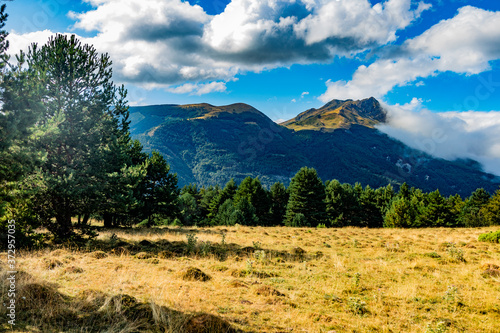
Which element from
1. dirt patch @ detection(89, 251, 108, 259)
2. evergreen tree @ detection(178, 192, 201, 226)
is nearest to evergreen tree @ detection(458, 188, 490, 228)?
evergreen tree @ detection(178, 192, 201, 226)

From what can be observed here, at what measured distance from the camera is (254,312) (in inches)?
240

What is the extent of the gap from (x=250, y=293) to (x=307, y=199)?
1719 inches

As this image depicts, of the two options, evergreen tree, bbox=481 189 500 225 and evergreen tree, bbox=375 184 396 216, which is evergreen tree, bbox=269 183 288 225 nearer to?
evergreen tree, bbox=375 184 396 216

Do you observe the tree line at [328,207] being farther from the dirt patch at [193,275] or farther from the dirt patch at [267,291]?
the dirt patch at [267,291]

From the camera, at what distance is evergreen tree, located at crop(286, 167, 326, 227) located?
49.2 metres

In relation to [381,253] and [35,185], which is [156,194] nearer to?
[35,185]

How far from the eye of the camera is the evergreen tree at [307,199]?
49250 mm

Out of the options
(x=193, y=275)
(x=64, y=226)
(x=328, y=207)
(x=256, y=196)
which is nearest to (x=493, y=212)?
(x=328, y=207)

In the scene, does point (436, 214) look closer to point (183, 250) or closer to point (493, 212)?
point (493, 212)

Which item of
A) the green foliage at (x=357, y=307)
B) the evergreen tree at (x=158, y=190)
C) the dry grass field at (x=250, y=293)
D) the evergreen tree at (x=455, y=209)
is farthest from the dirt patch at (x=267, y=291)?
the evergreen tree at (x=455, y=209)

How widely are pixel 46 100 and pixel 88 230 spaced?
7.67 metres

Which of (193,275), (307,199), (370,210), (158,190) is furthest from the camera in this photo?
(370,210)

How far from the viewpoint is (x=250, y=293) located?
734 cm

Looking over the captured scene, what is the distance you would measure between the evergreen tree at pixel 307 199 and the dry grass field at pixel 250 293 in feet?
121
